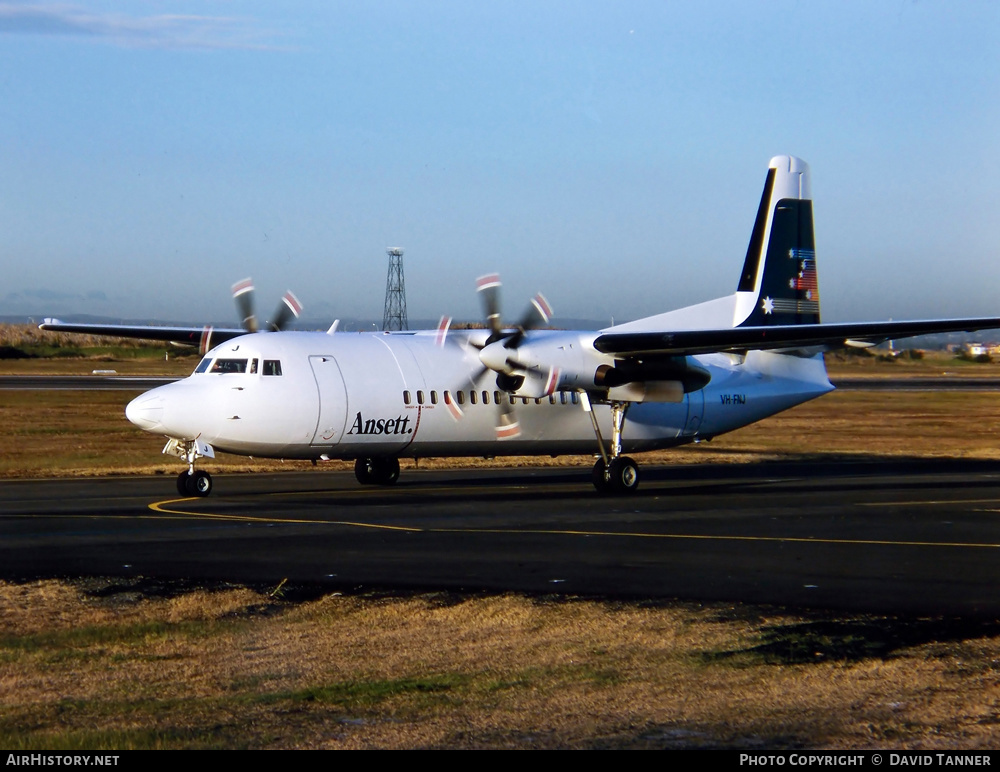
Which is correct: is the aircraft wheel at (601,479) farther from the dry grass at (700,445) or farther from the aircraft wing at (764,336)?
the dry grass at (700,445)

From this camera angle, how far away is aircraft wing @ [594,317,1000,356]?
23.0m

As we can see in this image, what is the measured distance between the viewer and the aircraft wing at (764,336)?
75.5 ft

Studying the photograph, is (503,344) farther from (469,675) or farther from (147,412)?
(469,675)

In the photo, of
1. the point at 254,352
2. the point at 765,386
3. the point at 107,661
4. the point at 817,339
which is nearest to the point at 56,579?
the point at 107,661

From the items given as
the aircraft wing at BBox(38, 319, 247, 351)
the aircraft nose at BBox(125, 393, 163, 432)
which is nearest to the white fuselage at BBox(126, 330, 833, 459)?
the aircraft nose at BBox(125, 393, 163, 432)

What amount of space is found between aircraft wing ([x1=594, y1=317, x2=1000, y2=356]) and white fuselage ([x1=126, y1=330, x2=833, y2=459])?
71cm

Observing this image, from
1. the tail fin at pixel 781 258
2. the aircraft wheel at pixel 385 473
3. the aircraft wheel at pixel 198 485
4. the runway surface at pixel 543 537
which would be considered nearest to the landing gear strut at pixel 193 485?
the aircraft wheel at pixel 198 485

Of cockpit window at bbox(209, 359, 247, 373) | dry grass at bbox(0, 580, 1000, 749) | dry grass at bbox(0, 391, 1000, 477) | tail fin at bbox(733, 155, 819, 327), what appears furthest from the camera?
dry grass at bbox(0, 391, 1000, 477)

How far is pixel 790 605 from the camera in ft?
38.8

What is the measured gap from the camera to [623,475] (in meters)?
24.3

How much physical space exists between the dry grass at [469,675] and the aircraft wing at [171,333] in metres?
15.9

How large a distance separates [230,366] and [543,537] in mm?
8230

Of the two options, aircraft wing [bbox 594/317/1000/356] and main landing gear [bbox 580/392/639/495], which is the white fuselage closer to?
aircraft wing [bbox 594/317/1000/356]

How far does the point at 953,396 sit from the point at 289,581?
2128 inches
